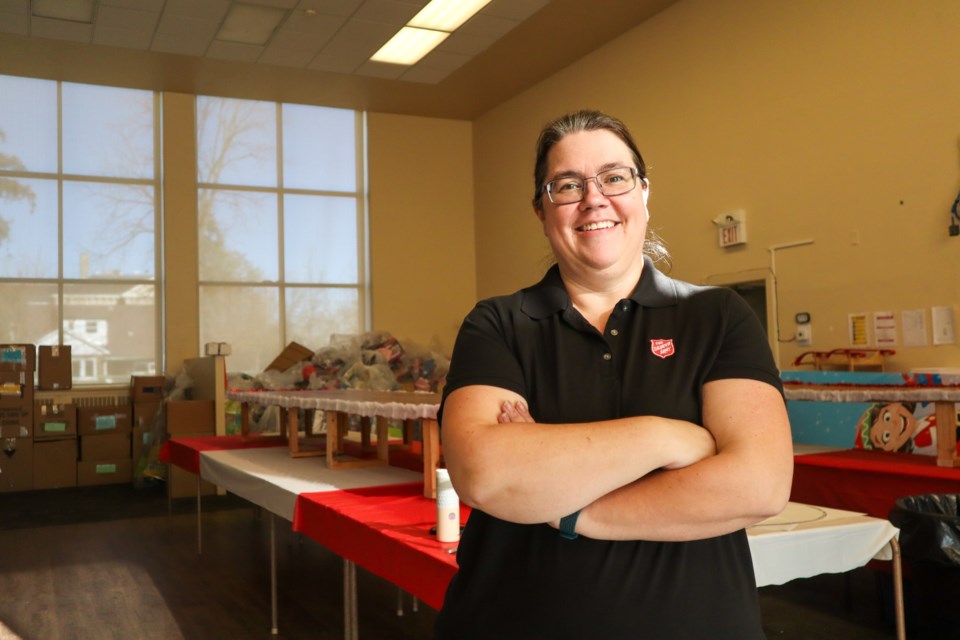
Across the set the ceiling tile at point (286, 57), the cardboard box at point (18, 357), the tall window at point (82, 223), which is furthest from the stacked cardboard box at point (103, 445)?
the ceiling tile at point (286, 57)

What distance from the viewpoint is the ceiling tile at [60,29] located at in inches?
267

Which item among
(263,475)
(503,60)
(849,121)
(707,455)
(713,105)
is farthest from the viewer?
(503,60)

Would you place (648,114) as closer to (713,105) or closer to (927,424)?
(713,105)

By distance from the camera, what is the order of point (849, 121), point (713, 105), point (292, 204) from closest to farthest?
point (849, 121) < point (713, 105) < point (292, 204)

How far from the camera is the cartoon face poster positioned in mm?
4002

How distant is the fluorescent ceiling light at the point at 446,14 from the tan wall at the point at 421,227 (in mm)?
3123

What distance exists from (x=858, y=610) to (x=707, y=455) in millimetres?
3166

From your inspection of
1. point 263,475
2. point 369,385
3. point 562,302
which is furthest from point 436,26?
point 562,302

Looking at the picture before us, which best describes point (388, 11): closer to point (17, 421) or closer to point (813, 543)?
point (17, 421)

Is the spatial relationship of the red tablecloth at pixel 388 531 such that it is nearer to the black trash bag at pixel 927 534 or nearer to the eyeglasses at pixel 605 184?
the eyeglasses at pixel 605 184

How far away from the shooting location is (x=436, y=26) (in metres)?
7.05

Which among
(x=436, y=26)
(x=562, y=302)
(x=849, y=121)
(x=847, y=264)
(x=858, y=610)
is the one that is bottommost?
(x=858, y=610)

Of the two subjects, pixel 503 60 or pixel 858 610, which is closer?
pixel 858 610

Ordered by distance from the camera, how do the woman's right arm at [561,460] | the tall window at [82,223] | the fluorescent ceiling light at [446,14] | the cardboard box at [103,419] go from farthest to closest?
the tall window at [82,223] < the cardboard box at [103,419] < the fluorescent ceiling light at [446,14] < the woman's right arm at [561,460]
